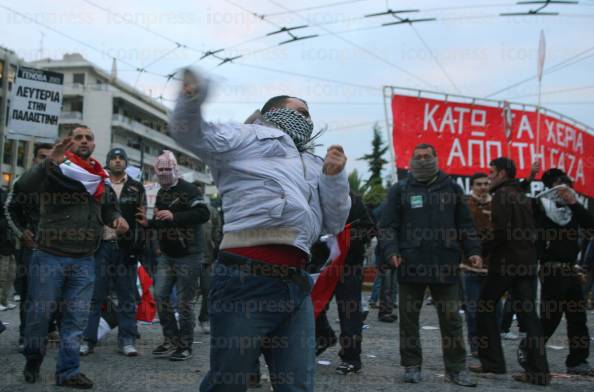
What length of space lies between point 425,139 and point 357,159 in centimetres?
5302

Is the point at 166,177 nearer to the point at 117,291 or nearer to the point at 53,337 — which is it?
the point at 117,291

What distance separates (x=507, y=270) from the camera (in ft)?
18.8

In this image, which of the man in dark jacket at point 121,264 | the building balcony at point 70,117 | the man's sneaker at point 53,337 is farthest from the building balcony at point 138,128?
the man in dark jacket at point 121,264

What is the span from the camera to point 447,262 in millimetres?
5449

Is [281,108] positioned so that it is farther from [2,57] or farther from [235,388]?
[2,57]

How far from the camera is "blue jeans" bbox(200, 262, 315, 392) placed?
2551 mm

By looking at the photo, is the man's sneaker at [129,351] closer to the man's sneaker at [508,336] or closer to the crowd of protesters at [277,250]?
the crowd of protesters at [277,250]

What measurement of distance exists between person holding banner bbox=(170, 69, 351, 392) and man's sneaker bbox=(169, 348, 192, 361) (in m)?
3.57

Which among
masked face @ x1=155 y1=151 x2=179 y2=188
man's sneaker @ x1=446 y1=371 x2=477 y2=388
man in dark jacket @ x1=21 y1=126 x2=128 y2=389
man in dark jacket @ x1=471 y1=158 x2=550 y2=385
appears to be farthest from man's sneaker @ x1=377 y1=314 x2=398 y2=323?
man in dark jacket @ x1=21 y1=126 x2=128 y2=389

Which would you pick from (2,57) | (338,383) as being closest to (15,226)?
(338,383)

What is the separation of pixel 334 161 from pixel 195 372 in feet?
11.4

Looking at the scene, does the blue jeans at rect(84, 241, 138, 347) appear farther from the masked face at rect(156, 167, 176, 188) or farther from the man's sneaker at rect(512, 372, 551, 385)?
the man's sneaker at rect(512, 372, 551, 385)

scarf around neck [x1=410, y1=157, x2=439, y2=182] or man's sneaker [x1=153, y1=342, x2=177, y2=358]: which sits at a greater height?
scarf around neck [x1=410, y1=157, x2=439, y2=182]

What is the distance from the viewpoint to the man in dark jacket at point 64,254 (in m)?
4.75
